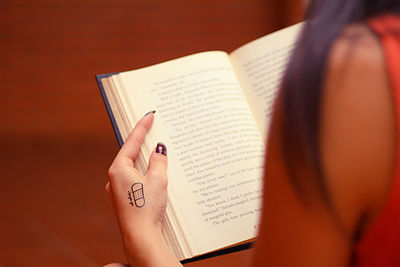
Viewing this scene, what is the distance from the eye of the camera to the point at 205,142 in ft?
3.43

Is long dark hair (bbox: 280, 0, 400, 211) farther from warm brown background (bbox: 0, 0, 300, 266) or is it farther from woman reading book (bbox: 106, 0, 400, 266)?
warm brown background (bbox: 0, 0, 300, 266)

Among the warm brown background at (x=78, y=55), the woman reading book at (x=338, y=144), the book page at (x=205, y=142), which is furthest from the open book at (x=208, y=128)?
the warm brown background at (x=78, y=55)

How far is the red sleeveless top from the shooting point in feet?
1.53

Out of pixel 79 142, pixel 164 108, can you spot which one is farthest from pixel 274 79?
pixel 79 142

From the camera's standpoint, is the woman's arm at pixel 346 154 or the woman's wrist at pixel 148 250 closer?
the woman's arm at pixel 346 154

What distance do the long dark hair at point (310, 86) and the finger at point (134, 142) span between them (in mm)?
533

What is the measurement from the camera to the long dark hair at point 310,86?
0.47m

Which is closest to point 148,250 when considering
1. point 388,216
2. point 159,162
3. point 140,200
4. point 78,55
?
point 140,200

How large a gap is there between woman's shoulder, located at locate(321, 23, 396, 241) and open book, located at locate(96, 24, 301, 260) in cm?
52

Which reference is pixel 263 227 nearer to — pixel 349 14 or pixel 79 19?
pixel 349 14

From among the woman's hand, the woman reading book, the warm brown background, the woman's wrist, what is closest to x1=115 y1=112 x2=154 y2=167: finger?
the woman's hand

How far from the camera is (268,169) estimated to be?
0.51 m

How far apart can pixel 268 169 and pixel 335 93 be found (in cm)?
9

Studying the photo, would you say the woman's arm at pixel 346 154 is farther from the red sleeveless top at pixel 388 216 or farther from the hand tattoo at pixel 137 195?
the hand tattoo at pixel 137 195
